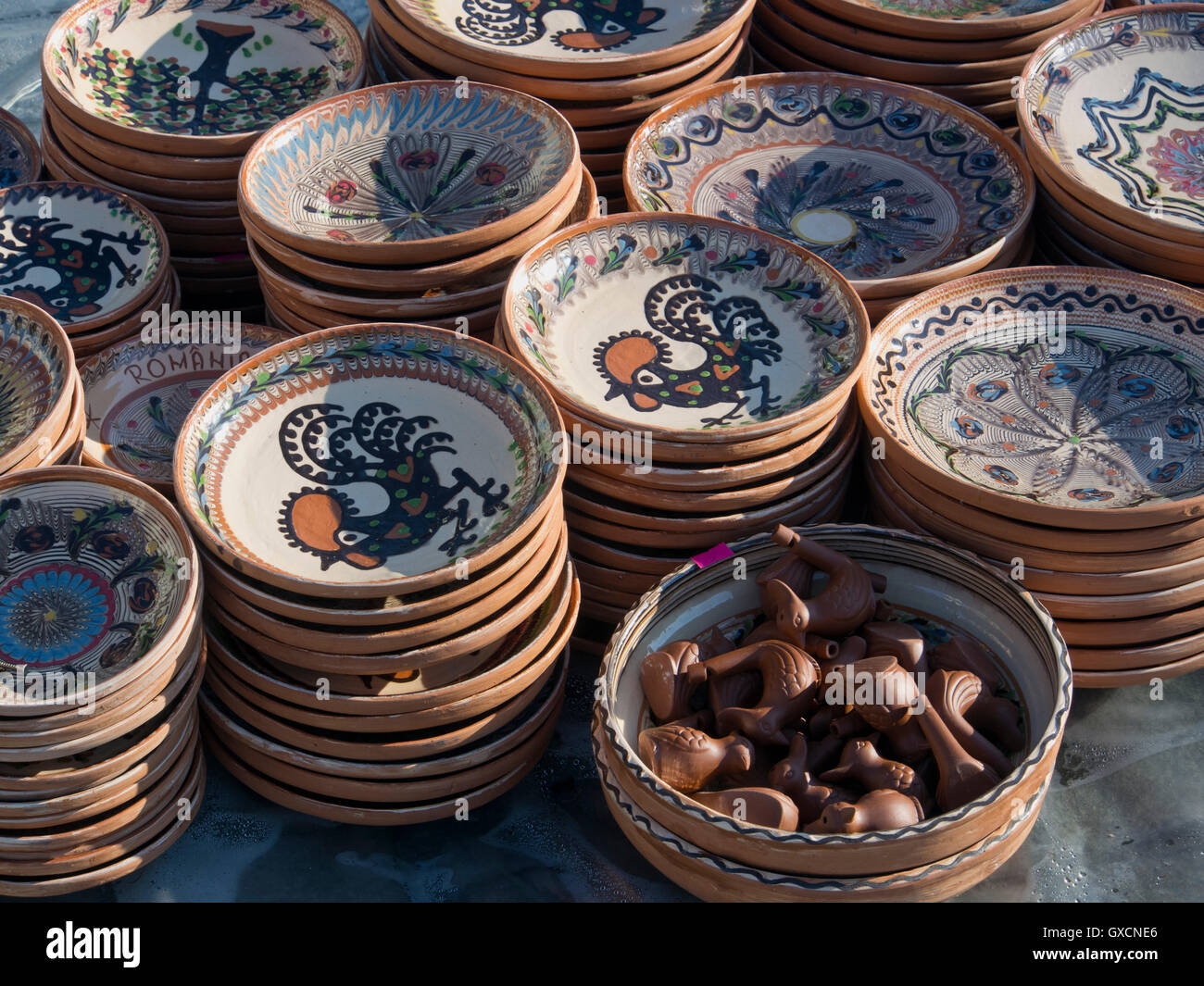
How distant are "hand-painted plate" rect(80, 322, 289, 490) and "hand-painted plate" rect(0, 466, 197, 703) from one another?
50 centimetres

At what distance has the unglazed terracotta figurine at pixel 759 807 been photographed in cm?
349

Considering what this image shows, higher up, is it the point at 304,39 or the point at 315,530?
the point at 304,39

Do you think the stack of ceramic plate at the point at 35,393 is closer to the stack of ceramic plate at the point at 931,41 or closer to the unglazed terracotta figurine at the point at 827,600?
the unglazed terracotta figurine at the point at 827,600

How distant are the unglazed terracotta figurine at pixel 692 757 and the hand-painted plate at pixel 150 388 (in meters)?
1.67

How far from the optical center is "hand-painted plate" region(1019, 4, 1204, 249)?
5.05 meters

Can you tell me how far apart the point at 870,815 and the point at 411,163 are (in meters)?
2.66

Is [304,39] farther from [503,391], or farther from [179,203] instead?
[503,391]

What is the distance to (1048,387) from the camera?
459 centimetres

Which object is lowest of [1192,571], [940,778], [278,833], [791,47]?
[278,833]

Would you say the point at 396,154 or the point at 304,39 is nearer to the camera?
the point at 396,154

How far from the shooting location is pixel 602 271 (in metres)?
4.59

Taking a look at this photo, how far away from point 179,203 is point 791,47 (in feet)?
7.50

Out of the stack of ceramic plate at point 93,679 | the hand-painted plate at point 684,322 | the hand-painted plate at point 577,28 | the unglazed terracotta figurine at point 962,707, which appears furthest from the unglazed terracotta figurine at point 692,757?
the hand-painted plate at point 577,28

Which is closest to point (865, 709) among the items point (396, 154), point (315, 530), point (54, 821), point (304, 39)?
point (315, 530)
